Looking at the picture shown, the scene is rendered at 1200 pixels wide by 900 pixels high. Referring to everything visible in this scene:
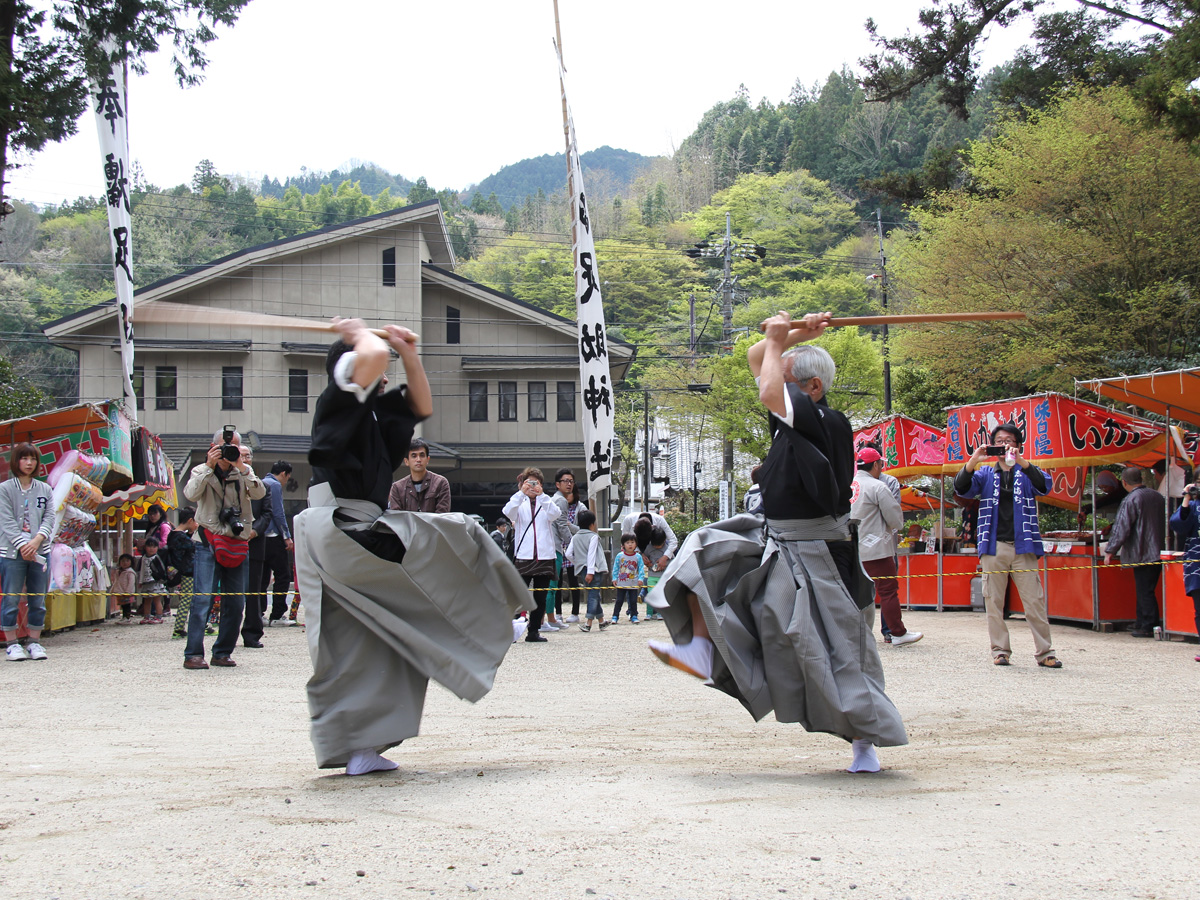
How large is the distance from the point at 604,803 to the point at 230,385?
29273 mm

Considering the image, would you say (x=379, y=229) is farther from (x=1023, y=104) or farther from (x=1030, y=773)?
(x=1030, y=773)

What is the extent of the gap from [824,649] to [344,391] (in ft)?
7.20

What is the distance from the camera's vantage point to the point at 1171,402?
39.3 ft

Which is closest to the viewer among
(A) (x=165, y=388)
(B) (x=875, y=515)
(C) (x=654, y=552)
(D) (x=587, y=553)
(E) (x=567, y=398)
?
(B) (x=875, y=515)

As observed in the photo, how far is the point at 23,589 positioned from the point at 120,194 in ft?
26.8

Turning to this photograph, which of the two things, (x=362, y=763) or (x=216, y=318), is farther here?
(x=216, y=318)

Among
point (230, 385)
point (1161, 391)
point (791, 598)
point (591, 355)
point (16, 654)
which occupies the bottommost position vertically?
point (16, 654)

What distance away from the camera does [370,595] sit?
420cm

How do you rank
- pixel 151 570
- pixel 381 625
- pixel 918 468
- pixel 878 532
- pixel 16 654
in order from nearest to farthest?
pixel 381 625 → pixel 16 654 → pixel 878 532 → pixel 918 468 → pixel 151 570

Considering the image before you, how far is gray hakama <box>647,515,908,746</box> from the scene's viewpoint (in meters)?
4.20

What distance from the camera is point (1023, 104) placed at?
24.7 m

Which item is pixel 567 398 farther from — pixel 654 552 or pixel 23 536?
pixel 23 536

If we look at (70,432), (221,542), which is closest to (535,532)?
(221,542)

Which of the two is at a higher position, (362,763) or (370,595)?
(370,595)
